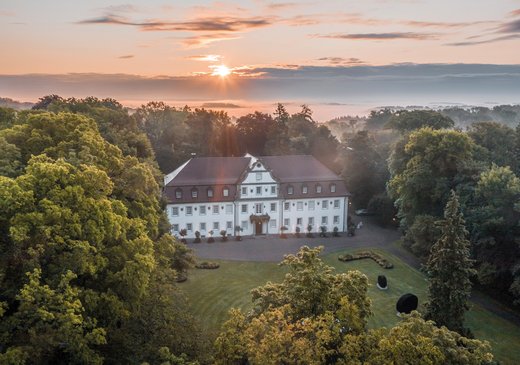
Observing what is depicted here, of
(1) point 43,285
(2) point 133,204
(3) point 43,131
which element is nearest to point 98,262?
(1) point 43,285

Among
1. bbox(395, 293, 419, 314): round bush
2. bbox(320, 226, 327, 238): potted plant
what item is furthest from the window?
bbox(395, 293, 419, 314): round bush

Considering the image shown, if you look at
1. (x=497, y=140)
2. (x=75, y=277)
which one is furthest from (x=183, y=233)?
(x=497, y=140)

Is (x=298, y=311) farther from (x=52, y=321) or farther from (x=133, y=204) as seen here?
(x=133, y=204)

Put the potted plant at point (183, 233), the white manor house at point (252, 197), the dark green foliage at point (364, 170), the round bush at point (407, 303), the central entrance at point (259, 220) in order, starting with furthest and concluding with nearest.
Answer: the dark green foliage at point (364, 170) → the central entrance at point (259, 220) → the white manor house at point (252, 197) → the potted plant at point (183, 233) → the round bush at point (407, 303)

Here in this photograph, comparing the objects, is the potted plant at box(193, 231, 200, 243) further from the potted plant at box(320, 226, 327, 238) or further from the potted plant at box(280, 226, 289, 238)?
the potted plant at box(320, 226, 327, 238)

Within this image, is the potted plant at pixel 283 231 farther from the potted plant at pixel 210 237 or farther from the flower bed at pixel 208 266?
the flower bed at pixel 208 266

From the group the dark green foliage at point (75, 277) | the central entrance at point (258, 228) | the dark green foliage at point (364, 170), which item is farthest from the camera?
the dark green foliage at point (364, 170)

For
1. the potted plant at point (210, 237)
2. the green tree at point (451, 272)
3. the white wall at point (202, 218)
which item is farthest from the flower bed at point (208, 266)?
the green tree at point (451, 272)
